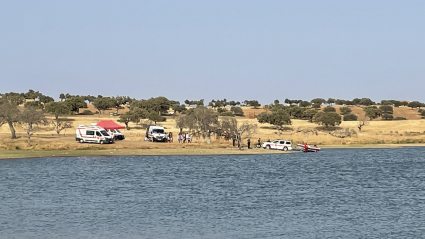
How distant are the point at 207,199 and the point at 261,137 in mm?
72650

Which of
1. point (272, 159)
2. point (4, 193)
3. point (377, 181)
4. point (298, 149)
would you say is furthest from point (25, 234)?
point (298, 149)

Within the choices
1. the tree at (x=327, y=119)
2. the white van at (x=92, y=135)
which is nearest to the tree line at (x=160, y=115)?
the tree at (x=327, y=119)

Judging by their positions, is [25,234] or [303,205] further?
[303,205]

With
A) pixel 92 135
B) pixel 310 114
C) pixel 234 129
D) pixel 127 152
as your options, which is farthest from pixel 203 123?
pixel 310 114

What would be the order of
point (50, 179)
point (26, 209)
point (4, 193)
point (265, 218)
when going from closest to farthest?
point (265, 218) < point (26, 209) < point (4, 193) < point (50, 179)

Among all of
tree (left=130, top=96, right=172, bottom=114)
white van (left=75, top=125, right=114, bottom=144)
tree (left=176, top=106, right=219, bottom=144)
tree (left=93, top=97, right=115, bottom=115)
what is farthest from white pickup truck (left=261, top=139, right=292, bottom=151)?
tree (left=93, top=97, right=115, bottom=115)

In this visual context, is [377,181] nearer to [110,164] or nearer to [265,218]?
[265,218]

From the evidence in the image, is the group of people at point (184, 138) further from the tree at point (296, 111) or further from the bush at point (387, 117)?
the bush at point (387, 117)

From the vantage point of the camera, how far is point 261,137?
110188mm

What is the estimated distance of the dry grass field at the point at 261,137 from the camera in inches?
2965

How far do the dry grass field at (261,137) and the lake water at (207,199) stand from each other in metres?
9.16

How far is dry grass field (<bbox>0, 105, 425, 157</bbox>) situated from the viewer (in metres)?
75.3

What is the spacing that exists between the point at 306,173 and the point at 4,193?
27968 millimetres

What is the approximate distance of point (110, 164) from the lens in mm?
61750
